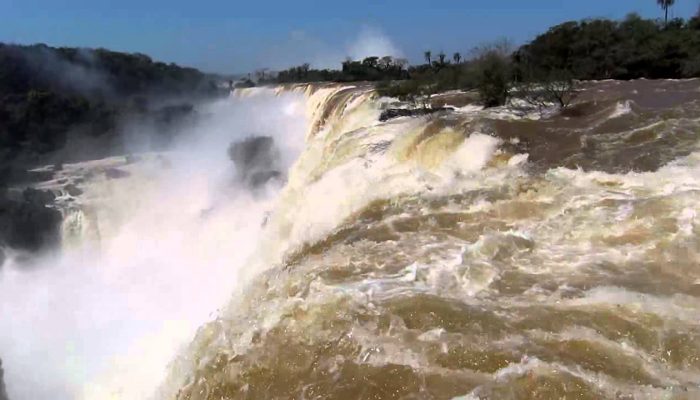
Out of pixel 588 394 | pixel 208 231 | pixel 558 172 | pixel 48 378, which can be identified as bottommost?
pixel 48 378

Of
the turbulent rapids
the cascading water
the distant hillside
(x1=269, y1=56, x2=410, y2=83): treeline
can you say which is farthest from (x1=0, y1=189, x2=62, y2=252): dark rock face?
(x1=269, y1=56, x2=410, y2=83): treeline

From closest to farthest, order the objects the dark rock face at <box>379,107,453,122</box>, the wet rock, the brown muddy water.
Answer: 1. the brown muddy water
2. the dark rock face at <box>379,107,453,122</box>
3. the wet rock

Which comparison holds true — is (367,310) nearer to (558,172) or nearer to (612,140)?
(558,172)

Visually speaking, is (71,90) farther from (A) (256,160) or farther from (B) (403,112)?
Result: (B) (403,112)

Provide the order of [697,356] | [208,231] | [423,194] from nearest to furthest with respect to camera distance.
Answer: [697,356] < [423,194] < [208,231]

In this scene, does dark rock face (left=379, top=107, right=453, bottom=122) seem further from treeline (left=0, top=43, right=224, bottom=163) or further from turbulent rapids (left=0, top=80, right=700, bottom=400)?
treeline (left=0, top=43, right=224, bottom=163)

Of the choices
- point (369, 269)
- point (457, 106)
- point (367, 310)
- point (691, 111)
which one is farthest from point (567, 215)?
point (457, 106)
